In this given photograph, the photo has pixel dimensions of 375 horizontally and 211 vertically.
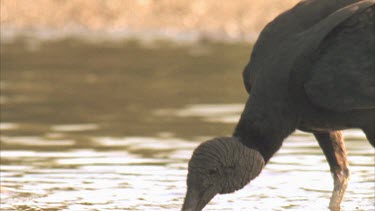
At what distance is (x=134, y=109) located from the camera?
14828 mm

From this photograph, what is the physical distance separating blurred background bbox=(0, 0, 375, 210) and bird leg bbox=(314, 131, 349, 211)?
138mm

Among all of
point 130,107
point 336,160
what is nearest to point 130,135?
point 130,107

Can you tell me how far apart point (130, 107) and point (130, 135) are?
6.22ft

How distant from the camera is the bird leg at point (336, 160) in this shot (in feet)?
31.0

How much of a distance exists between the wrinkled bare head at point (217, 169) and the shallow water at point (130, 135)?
1.12 m

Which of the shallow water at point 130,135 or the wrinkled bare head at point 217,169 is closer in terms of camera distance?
the wrinkled bare head at point 217,169

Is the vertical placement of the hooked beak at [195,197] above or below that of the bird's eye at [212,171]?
below

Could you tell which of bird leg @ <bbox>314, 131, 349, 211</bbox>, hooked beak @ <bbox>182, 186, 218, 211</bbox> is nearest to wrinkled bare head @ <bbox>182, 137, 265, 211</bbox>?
hooked beak @ <bbox>182, 186, 218, 211</bbox>

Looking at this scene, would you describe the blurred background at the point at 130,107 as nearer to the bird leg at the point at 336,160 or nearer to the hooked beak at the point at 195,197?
the bird leg at the point at 336,160

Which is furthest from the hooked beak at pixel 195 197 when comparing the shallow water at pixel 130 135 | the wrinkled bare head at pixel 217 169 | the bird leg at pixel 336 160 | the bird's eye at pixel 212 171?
the bird leg at pixel 336 160

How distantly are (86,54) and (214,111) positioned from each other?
6225mm

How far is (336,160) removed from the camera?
9.55 m

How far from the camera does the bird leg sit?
9.44 meters

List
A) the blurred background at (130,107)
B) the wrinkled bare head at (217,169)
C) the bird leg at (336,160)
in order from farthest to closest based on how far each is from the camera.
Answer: the blurred background at (130,107) < the bird leg at (336,160) < the wrinkled bare head at (217,169)
